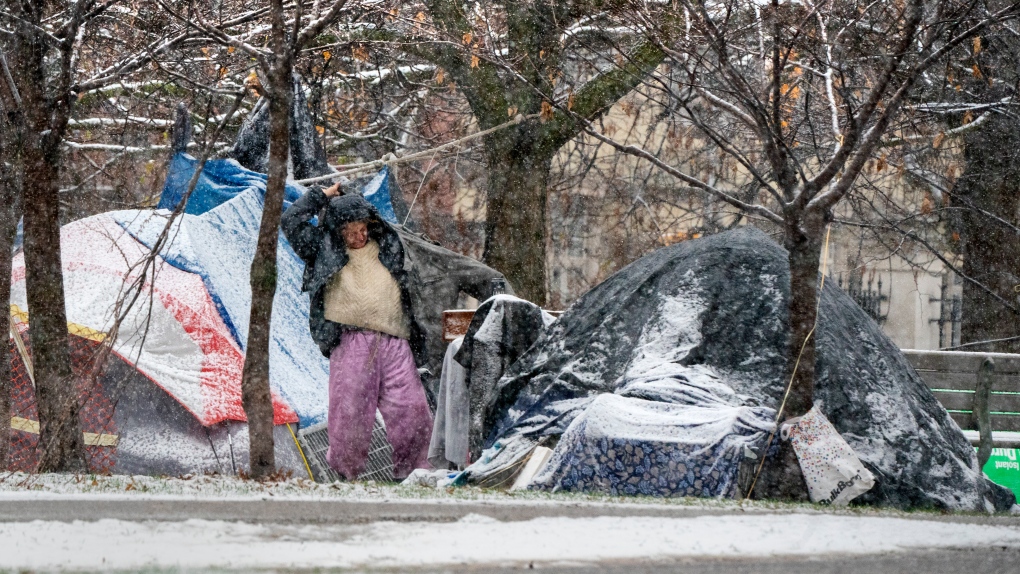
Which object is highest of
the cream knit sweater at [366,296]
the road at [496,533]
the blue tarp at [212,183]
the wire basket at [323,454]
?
the blue tarp at [212,183]

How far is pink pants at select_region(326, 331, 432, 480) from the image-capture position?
6.79 m

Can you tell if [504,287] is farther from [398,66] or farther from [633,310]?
[398,66]

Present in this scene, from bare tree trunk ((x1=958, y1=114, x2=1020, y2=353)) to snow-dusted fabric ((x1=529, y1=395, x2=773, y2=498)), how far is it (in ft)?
22.3

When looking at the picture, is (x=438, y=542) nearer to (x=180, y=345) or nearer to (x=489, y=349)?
(x=489, y=349)

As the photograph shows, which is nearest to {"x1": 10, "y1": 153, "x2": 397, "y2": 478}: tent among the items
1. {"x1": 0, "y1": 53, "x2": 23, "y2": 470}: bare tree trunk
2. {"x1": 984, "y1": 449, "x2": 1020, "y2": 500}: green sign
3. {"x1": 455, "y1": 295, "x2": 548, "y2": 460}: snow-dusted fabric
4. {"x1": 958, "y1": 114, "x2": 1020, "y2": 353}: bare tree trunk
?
{"x1": 0, "y1": 53, "x2": 23, "y2": 470}: bare tree trunk

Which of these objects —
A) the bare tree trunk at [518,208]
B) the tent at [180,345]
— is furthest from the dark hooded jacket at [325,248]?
the bare tree trunk at [518,208]

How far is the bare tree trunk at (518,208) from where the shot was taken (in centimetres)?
1071

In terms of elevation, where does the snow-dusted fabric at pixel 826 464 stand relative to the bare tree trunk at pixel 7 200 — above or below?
below

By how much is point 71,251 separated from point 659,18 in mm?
4536

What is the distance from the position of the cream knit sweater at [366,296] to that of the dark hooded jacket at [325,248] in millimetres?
46

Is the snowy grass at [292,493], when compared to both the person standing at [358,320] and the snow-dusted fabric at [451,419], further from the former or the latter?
the snow-dusted fabric at [451,419]

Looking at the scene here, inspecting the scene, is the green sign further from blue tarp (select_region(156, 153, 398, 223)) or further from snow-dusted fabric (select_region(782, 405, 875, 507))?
blue tarp (select_region(156, 153, 398, 223))

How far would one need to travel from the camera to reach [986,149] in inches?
457

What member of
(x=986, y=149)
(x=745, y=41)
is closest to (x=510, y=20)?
(x=745, y=41)
